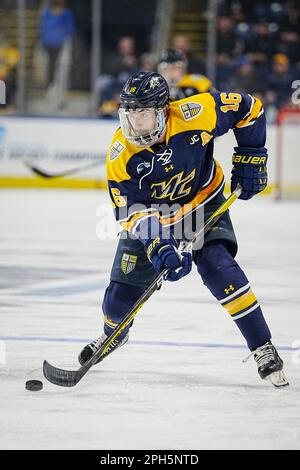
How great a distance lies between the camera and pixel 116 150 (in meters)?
3.74

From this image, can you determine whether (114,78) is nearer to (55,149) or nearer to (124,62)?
(124,62)

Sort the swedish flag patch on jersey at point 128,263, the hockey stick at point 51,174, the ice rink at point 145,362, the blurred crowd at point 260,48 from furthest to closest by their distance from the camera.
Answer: the hockey stick at point 51,174, the blurred crowd at point 260,48, the swedish flag patch on jersey at point 128,263, the ice rink at point 145,362

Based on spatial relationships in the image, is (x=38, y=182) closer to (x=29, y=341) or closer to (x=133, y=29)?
(x=133, y=29)

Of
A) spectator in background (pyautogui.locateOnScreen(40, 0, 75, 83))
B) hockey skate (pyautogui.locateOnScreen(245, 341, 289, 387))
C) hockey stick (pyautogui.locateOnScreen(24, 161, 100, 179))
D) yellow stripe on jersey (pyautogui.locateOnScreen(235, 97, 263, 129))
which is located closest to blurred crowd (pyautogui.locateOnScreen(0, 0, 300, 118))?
spectator in background (pyautogui.locateOnScreen(40, 0, 75, 83))

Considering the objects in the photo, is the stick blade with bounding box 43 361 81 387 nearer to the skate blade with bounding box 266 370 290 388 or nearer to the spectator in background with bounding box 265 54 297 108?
the skate blade with bounding box 266 370 290 388

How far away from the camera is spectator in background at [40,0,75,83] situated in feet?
40.7

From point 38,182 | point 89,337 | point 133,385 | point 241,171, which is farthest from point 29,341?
point 38,182

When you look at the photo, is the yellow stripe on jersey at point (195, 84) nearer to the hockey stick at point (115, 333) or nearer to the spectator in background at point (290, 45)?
the hockey stick at point (115, 333)

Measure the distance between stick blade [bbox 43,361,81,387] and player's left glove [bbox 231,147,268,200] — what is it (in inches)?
37.8

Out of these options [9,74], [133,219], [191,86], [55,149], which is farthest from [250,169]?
[9,74]

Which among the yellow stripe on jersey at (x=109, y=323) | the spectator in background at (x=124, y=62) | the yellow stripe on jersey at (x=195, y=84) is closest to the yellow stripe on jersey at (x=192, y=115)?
the yellow stripe on jersey at (x=109, y=323)

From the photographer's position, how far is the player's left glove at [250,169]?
12.9ft

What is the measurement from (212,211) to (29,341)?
3.42ft

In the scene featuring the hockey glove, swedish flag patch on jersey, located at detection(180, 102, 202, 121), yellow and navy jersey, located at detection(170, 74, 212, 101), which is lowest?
yellow and navy jersey, located at detection(170, 74, 212, 101)
